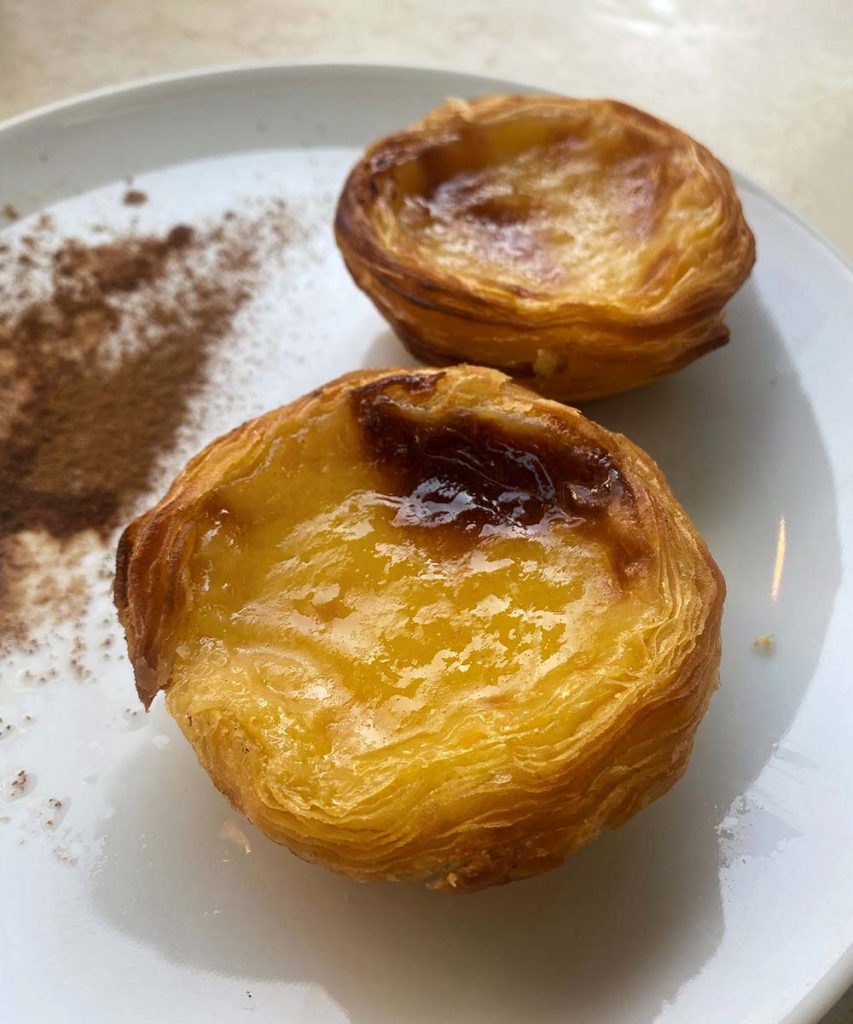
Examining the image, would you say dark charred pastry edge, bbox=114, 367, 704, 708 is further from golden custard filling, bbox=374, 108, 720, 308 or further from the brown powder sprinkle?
the brown powder sprinkle

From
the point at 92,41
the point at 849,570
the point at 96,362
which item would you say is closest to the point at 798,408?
the point at 849,570

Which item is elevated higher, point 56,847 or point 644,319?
point 644,319

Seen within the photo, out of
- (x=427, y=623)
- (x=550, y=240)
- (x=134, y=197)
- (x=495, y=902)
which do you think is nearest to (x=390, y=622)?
(x=427, y=623)

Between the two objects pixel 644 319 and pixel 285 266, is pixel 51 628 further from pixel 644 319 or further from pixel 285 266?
pixel 644 319

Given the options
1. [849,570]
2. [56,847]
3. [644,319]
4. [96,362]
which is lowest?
[56,847]

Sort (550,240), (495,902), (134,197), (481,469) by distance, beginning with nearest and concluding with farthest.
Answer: (495,902), (481,469), (550,240), (134,197)

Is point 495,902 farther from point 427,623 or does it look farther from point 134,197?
point 134,197

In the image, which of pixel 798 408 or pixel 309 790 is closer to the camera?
pixel 309 790
